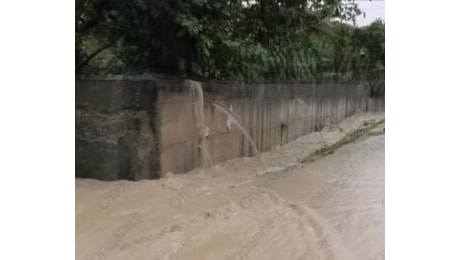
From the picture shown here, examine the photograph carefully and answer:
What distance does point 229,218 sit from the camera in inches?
155

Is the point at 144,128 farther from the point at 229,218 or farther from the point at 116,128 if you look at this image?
the point at 229,218

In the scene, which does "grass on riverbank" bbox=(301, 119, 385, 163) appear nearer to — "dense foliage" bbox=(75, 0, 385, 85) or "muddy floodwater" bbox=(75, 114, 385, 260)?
"dense foliage" bbox=(75, 0, 385, 85)

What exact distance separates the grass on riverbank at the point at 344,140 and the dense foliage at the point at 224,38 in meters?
1.49

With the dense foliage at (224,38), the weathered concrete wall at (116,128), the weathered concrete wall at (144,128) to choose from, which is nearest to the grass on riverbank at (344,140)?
the dense foliage at (224,38)

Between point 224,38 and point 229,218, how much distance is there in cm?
257

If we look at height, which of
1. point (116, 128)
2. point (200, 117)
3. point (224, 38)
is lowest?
point (116, 128)

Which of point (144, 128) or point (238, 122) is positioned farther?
point (238, 122)

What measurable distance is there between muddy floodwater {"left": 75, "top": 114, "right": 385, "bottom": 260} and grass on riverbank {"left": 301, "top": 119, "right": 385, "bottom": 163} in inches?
70.8

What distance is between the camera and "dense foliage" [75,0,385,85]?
5.09 m

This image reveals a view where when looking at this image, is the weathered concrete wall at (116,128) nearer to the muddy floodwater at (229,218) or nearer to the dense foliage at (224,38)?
the muddy floodwater at (229,218)

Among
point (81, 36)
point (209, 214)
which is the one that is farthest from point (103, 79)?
point (209, 214)

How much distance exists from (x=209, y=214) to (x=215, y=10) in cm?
260

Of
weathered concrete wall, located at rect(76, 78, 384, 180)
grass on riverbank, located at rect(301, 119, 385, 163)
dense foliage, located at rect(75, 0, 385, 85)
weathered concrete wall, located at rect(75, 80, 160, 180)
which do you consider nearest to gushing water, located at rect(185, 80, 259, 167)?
weathered concrete wall, located at rect(76, 78, 384, 180)

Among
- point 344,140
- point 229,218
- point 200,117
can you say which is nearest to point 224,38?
point 200,117
